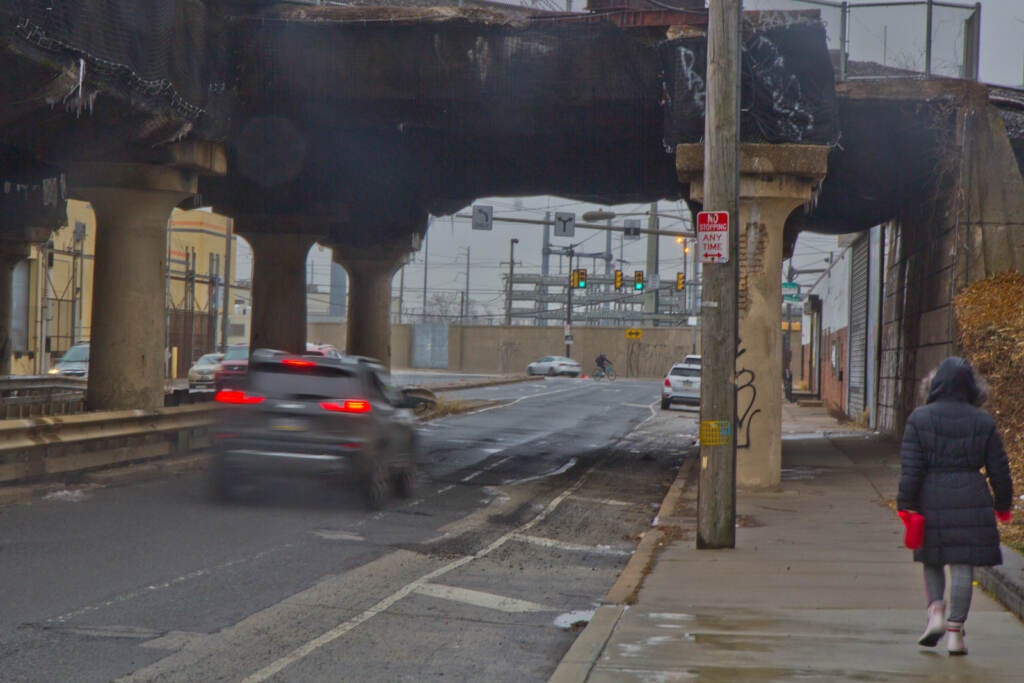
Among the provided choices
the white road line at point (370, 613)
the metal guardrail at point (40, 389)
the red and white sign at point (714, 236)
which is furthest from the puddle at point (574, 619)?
the metal guardrail at point (40, 389)

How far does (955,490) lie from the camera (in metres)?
7.56

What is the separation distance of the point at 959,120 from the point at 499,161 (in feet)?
→ 32.6

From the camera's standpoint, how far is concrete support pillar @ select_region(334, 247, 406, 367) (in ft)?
125

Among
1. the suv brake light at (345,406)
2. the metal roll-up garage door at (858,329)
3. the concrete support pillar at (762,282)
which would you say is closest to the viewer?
the suv brake light at (345,406)

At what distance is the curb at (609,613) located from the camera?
24.3 feet

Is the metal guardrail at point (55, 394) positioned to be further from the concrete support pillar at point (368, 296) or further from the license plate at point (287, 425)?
the license plate at point (287, 425)

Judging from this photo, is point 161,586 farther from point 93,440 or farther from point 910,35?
point 910,35

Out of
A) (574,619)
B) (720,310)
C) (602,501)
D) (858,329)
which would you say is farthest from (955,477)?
(858,329)

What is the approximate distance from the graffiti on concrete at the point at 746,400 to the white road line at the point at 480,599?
352 inches

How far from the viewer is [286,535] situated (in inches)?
504

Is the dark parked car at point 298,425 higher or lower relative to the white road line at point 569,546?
higher

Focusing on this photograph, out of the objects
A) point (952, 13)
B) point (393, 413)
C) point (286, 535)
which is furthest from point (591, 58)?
point (286, 535)

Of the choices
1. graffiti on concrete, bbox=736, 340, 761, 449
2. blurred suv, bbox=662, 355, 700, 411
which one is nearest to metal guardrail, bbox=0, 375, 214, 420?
graffiti on concrete, bbox=736, 340, 761, 449

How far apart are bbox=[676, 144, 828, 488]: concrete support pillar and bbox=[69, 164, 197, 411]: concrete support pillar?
853 centimetres
